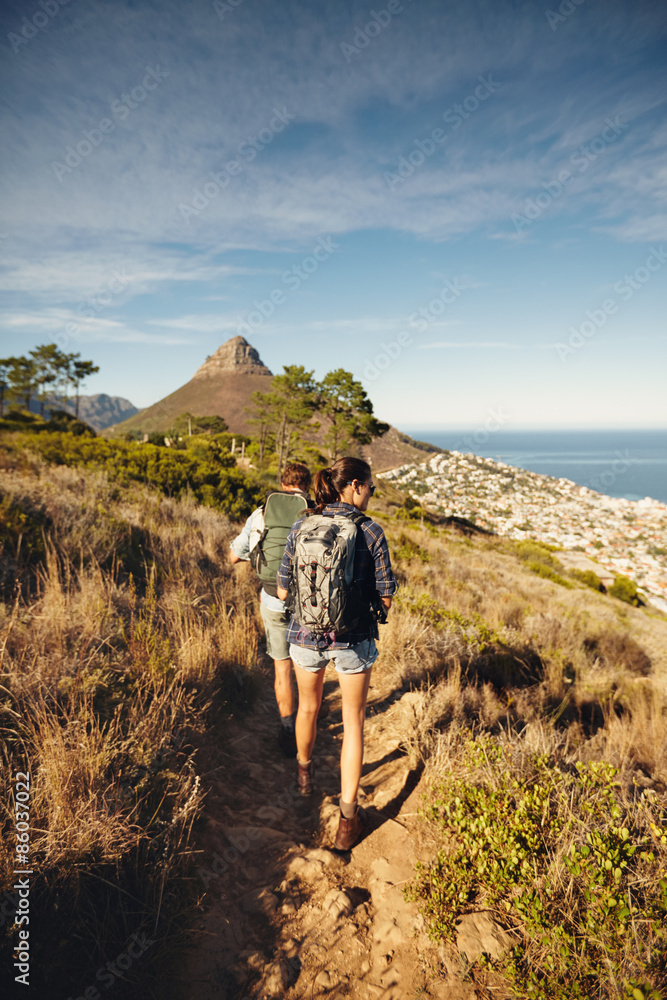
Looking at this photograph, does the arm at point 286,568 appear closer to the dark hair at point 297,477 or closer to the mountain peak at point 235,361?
the dark hair at point 297,477

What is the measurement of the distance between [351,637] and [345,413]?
86.5ft

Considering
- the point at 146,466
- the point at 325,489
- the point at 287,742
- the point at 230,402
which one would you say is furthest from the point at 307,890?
the point at 230,402

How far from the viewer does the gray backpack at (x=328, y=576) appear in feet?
6.72

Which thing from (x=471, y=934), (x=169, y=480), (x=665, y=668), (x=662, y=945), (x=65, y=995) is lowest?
(x=665, y=668)

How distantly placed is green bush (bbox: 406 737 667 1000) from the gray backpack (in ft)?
4.25

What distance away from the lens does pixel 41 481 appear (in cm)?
568

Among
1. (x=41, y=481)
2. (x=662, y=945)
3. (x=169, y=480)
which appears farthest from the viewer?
(x=169, y=480)

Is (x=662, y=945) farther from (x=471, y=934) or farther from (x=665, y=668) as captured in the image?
(x=665, y=668)

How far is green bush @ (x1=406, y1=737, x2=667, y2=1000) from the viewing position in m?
1.49

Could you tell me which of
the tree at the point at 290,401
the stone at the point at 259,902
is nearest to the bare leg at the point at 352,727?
the stone at the point at 259,902

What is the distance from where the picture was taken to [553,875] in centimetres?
179

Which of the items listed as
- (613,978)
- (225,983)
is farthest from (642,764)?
(225,983)

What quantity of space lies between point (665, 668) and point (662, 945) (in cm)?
706

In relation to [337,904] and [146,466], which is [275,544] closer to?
[337,904]
